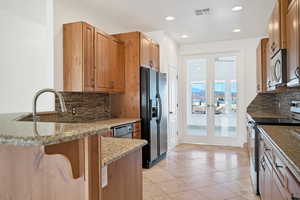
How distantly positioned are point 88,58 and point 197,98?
365 centimetres

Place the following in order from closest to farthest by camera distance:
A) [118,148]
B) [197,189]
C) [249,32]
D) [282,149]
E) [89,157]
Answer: [89,157] < [282,149] < [118,148] < [197,189] < [249,32]

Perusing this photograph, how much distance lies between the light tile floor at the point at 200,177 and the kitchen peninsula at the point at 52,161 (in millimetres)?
1935

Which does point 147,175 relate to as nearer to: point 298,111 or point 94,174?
point 298,111

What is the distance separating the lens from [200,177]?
138 inches

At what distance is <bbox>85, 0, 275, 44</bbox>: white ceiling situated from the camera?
11.4ft

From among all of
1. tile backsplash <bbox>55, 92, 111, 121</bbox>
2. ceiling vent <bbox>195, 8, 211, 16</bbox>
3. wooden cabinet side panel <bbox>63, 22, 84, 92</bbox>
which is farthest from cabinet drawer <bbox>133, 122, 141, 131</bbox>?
ceiling vent <bbox>195, 8, 211, 16</bbox>

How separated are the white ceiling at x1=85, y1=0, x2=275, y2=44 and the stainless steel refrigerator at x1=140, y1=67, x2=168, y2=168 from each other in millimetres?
989

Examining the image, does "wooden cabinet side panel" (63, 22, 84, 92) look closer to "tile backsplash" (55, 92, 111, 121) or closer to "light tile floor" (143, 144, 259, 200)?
"tile backsplash" (55, 92, 111, 121)

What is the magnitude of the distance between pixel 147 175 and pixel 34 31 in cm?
260

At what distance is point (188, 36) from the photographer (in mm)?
5352

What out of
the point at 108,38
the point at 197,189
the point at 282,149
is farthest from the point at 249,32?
the point at 282,149

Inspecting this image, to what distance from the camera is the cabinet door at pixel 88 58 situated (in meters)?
3.16

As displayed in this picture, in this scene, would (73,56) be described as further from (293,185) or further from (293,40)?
(293,185)

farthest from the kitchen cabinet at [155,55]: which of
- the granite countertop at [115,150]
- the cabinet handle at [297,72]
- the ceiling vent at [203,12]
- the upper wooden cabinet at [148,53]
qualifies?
the granite countertop at [115,150]
